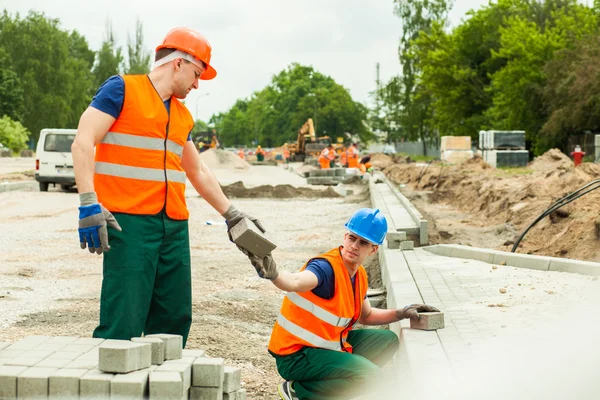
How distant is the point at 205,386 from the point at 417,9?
71191 millimetres

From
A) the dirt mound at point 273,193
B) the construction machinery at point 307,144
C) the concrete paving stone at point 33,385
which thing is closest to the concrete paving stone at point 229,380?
the concrete paving stone at point 33,385

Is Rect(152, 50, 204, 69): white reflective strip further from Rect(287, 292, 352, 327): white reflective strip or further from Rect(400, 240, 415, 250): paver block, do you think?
Rect(400, 240, 415, 250): paver block

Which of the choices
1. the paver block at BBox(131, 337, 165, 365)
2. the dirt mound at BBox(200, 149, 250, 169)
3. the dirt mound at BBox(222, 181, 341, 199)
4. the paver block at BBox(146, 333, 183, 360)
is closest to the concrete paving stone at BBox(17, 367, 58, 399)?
the paver block at BBox(131, 337, 165, 365)

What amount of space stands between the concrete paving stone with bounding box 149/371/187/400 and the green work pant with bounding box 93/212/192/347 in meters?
0.88

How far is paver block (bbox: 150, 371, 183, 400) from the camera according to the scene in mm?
3658

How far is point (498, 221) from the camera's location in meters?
17.5

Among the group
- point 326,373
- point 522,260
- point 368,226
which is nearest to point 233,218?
point 368,226

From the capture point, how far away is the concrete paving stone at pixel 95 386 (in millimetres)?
3615

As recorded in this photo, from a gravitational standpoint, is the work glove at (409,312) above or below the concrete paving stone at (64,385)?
below

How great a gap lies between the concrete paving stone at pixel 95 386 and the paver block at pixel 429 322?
2.74 meters

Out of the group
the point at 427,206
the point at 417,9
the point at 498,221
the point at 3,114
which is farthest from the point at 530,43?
the point at 3,114

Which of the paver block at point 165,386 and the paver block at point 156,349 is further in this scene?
the paver block at point 156,349

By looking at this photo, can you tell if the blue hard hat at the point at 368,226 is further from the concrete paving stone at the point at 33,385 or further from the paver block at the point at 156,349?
the concrete paving stone at the point at 33,385

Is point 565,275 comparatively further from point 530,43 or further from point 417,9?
point 417,9
